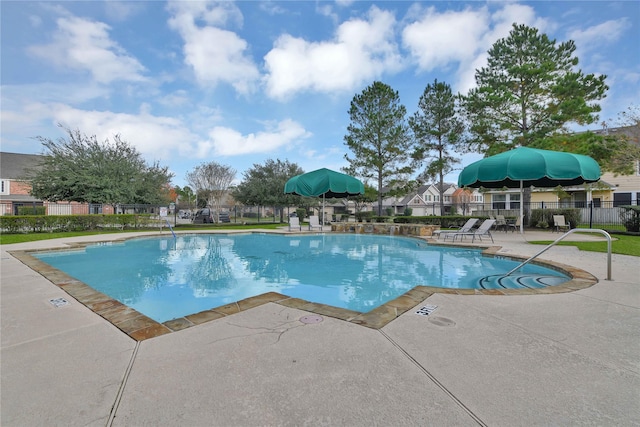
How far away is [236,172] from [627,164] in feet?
86.1

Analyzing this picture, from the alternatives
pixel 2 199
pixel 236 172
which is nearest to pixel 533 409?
pixel 236 172

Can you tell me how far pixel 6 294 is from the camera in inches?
156

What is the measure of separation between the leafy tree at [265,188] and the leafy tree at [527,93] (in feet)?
48.6

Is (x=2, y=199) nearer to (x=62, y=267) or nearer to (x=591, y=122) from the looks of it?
(x=62, y=267)

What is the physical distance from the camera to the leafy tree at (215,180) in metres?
24.9

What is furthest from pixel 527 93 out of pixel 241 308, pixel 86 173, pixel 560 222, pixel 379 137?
pixel 86 173

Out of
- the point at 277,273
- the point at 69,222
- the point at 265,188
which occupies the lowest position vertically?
the point at 277,273

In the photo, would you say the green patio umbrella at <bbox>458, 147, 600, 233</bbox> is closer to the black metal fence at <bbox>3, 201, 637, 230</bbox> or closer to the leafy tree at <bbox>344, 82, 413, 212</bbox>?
the black metal fence at <bbox>3, 201, 637, 230</bbox>

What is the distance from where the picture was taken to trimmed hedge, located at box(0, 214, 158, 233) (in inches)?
519

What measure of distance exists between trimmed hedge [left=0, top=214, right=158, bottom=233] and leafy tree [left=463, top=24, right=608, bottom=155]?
20.6 m

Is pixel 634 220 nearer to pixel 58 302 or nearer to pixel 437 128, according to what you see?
pixel 437 128

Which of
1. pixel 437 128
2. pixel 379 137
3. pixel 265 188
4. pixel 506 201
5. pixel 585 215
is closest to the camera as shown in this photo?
pixel 585 215

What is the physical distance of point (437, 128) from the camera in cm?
2072

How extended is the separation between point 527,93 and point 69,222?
24.9 metres
